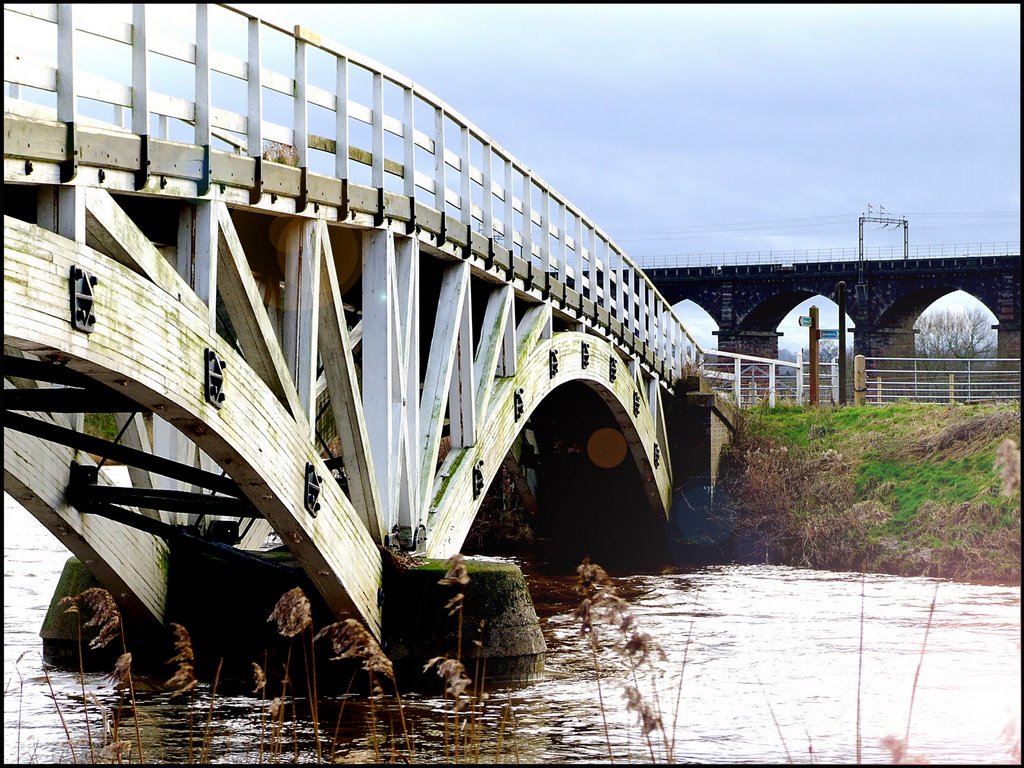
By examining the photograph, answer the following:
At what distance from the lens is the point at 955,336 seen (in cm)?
7125

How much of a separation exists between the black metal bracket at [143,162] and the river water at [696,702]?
122 inches

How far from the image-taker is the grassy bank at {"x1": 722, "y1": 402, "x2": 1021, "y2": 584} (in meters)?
22.7

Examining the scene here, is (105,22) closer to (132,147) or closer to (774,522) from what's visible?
(132,147)

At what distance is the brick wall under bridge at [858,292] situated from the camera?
5144cm

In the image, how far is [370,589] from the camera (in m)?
11.7

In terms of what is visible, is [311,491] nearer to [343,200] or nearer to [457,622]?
[457,622]

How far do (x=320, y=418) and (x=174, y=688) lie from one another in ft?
17.2

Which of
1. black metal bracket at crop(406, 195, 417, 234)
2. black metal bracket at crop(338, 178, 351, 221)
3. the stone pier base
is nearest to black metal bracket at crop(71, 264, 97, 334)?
black metal bracket at crop(338, 178, 351, 221)

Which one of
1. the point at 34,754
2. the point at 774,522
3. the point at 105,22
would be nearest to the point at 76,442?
the point at 34,754

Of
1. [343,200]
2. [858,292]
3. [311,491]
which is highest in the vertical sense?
[858,292]

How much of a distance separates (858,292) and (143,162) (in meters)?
48.9

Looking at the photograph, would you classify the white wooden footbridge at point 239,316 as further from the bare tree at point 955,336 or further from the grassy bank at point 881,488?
the bare tree at point 955,336

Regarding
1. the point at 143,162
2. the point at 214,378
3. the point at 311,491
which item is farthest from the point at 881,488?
the point at 143,162

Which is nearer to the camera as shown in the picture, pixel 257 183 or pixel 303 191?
pixel 257 183
